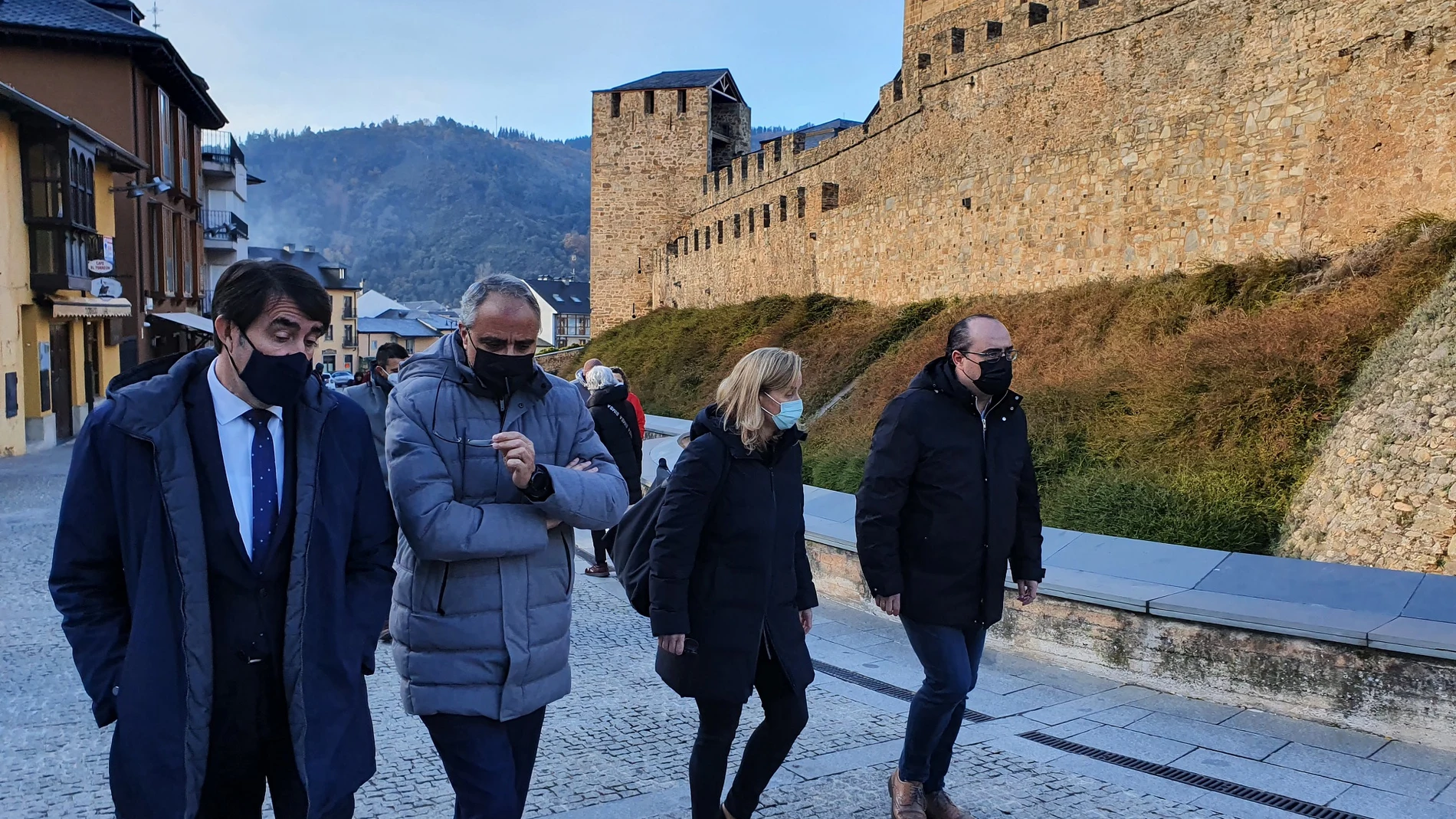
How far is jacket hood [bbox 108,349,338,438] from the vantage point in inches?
87.4

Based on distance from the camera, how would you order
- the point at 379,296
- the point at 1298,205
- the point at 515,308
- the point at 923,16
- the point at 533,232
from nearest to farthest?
the point at 515,308, the point at 1298,205, the point at 923,16, the point at 379,296, the point at 533,232

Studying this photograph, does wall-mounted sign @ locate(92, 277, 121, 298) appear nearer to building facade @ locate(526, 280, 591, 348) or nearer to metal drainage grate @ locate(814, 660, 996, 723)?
metal drainage grate @ locate(814, 660, 996, 723)

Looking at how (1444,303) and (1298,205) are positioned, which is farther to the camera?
(1298,205)

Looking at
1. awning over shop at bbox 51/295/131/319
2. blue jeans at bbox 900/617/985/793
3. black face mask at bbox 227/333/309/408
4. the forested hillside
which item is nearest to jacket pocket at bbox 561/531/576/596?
black face mask at bbox 227/333/309/408

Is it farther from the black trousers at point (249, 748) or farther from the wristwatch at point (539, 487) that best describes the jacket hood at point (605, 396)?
the black trousers at point (249, 748)

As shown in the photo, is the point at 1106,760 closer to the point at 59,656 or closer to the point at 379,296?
the point at 59,656

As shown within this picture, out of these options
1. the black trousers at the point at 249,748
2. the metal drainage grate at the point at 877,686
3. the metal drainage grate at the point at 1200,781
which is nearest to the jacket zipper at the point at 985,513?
the metal drainage grate at the point at 1200,781

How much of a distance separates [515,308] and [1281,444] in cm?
711

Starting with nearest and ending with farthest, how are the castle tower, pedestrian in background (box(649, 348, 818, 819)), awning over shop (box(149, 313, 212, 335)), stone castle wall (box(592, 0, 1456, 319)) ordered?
pedestrian in background (box(649, 348, 818, 819)), stone castle wall (box(592, 0, 1456, 319)), awning over shop (box(149, 313, 212, 335)), the castle tower

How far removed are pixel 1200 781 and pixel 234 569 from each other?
3715 mm

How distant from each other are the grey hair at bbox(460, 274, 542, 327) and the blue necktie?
62 cm

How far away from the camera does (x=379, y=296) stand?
87.7m

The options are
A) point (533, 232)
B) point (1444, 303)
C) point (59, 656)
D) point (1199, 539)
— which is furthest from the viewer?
point (533, 232)

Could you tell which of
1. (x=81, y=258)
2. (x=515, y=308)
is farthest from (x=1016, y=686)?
(x=81, y=258)
